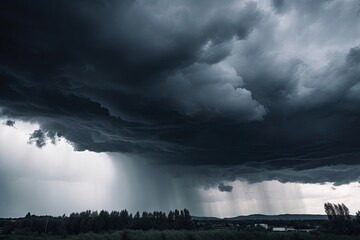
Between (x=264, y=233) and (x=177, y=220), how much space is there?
2997 inches

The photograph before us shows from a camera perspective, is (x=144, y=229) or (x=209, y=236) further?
(x=144, y=229)

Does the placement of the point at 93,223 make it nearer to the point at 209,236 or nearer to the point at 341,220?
the point at 209,236

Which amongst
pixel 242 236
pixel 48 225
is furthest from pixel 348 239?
pixel 48 225

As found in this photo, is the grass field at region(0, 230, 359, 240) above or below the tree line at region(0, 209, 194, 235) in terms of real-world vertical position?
below

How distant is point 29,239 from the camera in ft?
350

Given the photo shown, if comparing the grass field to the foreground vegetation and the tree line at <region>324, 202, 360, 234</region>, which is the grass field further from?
the tree line at <region>324, 202, 360, 234</region>

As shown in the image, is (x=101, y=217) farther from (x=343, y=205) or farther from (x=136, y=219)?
(x=343, y=205)

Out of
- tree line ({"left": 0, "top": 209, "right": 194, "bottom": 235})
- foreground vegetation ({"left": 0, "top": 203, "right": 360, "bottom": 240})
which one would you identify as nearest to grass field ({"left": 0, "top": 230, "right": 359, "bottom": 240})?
foreground vegetation ({"left": 0, "top": 203, "right": 360, "bottom": 240})

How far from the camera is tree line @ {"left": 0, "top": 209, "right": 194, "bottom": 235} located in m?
156

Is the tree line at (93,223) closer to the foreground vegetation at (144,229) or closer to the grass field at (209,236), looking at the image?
the foreground vegetation at (144,229)

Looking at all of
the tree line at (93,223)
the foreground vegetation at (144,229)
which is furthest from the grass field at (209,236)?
the tree line at (93,223)

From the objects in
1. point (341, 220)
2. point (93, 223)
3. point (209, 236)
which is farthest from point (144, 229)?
point (341, 220)

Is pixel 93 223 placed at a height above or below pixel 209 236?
above

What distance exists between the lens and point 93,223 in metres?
170
